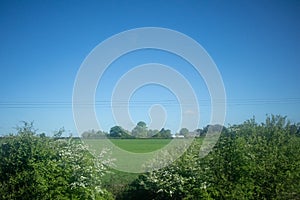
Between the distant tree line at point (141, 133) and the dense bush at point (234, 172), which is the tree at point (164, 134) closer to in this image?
the distant tree line at point (141, 133)

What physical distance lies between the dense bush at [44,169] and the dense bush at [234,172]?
201cm

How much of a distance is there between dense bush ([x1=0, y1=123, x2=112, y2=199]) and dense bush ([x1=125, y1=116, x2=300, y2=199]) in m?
2.01

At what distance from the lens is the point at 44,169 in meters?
9.63

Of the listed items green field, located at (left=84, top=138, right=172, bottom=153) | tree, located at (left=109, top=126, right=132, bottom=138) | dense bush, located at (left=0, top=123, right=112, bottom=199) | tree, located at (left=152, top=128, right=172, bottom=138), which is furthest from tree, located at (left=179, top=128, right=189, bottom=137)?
dense bush, located at (left=0, top=123, right=112, bottom=199)

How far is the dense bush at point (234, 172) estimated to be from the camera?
36.1 feet

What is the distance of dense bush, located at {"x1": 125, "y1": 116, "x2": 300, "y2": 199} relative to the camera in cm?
1101

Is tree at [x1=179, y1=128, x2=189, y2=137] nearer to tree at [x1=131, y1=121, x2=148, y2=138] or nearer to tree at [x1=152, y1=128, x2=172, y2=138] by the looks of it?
tree at [x1=131, y1=121, x2=148, y2=138]

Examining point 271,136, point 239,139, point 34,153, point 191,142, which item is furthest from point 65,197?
point 271,136

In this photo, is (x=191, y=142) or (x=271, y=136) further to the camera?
(x=271, y=136)

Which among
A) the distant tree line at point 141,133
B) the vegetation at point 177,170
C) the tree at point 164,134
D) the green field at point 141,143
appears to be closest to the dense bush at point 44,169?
the vegetation at point 177,170

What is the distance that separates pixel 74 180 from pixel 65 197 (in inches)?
20.4

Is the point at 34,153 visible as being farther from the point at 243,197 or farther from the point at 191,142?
the point at 243,197

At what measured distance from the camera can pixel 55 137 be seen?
34.9 feet

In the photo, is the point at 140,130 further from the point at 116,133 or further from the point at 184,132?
the point at 184,132
